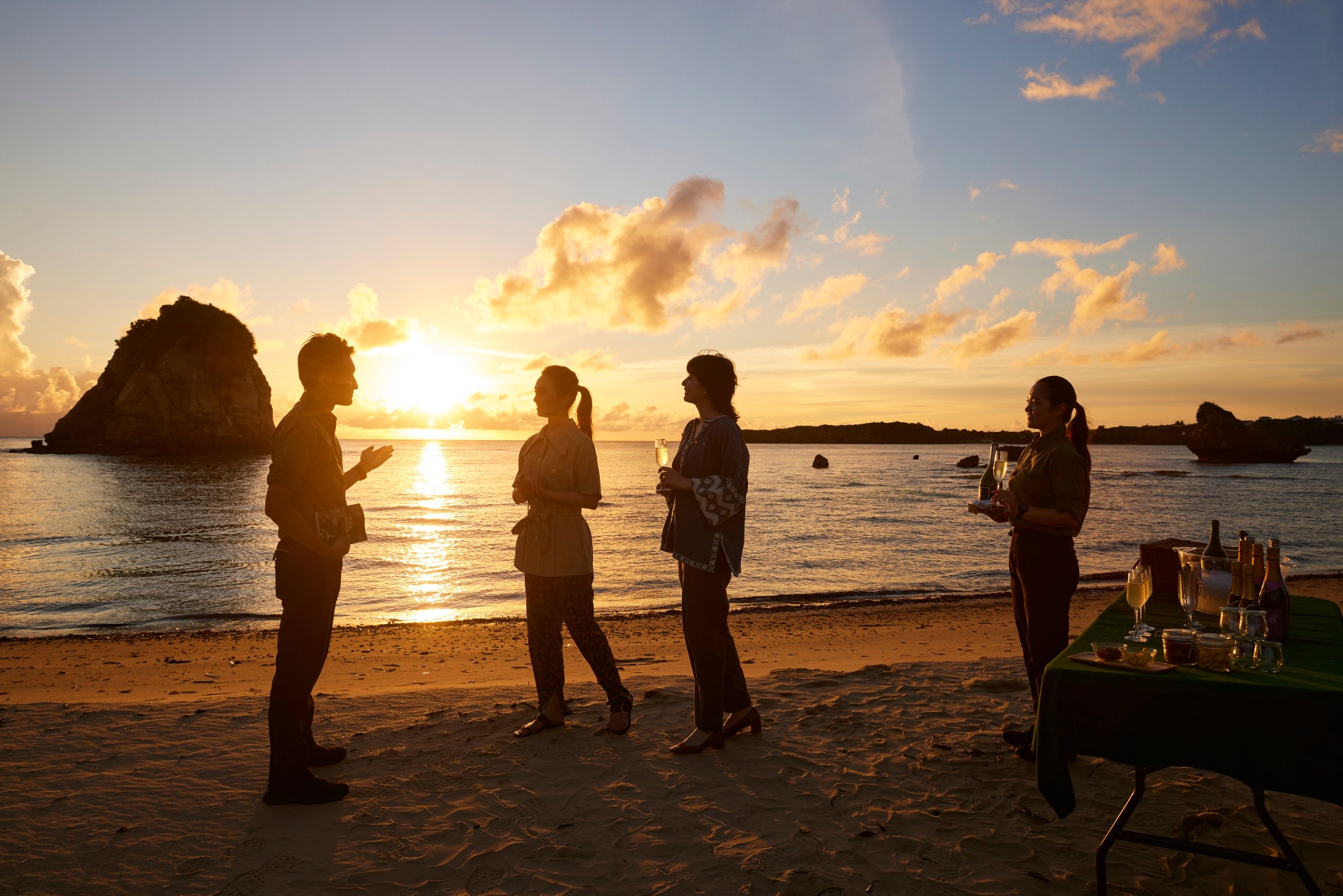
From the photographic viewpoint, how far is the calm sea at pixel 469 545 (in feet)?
45.2

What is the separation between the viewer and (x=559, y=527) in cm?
450

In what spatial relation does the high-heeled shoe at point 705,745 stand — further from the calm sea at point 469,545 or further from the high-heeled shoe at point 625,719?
the calm sea at point 469,545

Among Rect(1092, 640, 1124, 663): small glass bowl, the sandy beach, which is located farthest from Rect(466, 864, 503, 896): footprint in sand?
Rect(1092, 640, 1124, 663): small glass bowl

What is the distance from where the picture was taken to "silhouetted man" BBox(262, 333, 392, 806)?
11.4ft

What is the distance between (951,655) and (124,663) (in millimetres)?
9870

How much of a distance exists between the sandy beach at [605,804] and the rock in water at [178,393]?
90.7m

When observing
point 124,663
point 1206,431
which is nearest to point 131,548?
point 124,663

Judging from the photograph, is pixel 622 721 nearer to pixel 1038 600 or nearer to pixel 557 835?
pixel 557 835

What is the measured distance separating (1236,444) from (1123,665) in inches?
4154

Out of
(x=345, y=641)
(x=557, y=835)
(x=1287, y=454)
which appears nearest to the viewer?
(x=557, y=835)

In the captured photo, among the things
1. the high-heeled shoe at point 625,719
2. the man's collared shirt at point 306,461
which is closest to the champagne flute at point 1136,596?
the high-heeled shoe at point 625,719

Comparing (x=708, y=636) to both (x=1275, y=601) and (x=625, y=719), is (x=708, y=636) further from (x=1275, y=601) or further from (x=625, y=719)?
(x=1275, y=601)

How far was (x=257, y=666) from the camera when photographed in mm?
8320

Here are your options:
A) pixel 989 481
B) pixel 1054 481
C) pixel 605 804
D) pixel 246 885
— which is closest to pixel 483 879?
pixel 605 804
